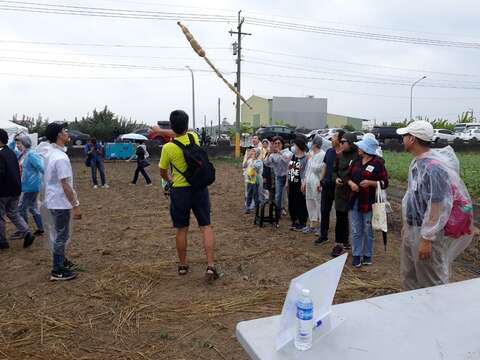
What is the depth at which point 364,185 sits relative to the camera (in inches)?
176

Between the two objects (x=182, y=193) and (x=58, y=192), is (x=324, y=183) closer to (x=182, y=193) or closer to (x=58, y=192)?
(x=182, y=193)

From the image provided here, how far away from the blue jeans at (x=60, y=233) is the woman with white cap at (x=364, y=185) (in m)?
3.13

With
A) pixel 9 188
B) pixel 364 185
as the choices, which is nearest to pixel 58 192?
pixel 9 188

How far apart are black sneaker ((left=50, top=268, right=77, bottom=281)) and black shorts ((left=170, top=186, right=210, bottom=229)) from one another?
1.33m

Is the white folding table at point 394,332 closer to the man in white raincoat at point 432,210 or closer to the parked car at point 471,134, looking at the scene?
the man in white raincoat at point 432,210

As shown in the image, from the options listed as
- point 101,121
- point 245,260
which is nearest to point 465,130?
point 101,121

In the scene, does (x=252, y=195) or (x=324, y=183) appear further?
(x=252, y=195)

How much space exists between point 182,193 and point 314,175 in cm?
252

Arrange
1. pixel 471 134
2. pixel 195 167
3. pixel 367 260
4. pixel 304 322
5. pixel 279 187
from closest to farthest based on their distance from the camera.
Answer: pixel 304 322 < pixel 195 167 < pixel 367 260 < pixel 279 187 < pixel 471 134

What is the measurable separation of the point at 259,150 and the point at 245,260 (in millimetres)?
3098

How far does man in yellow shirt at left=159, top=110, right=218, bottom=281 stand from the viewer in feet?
13.5

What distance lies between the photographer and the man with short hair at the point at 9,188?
17.6 feet

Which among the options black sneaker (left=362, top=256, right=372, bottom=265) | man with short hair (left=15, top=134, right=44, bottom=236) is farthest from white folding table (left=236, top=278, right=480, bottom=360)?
man with short hair (left=15, top=134, right=44, bottom=236)

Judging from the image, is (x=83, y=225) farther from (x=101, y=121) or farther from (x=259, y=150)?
(x=101, y=121)
